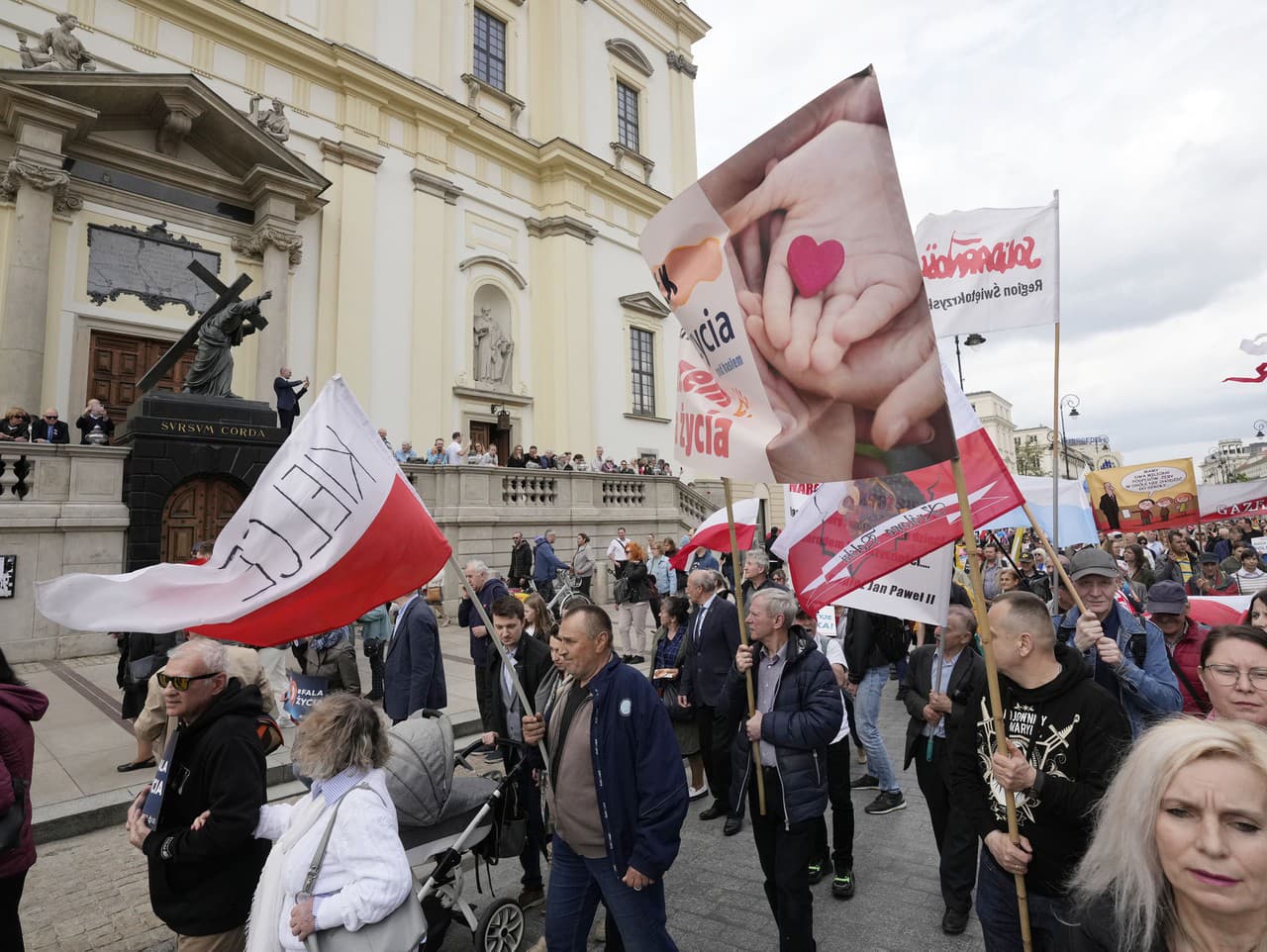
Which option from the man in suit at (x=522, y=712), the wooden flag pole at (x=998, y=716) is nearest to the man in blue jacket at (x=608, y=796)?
the man in suit at (x=522, y=712)

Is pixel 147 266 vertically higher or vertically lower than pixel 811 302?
higher

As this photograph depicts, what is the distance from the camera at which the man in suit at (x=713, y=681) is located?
5.20 m

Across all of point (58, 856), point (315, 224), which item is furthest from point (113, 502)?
point (315, 224)

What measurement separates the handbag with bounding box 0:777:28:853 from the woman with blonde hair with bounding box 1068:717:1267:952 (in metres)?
3.53

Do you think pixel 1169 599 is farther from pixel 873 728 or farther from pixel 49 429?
pixel 49 429

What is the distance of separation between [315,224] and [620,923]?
63.7 feet

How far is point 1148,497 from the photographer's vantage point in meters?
11.6

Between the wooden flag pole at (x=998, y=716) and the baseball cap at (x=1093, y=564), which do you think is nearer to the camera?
the wooden flag pole at (x=998, y=716)

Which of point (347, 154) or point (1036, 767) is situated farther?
point (347, 154)

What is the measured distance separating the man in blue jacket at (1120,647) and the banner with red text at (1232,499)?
34.6ft

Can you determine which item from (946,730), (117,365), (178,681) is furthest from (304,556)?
(117,365)

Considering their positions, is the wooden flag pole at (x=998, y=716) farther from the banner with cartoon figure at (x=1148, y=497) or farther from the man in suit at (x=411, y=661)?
the banner with cartoon figure at (x=1148, y=497)

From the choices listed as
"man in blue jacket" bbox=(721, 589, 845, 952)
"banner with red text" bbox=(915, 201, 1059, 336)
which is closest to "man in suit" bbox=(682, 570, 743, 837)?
"man in blue jacket" bbox=(721, 589, 845, 952)

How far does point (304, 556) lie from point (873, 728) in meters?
4.41
